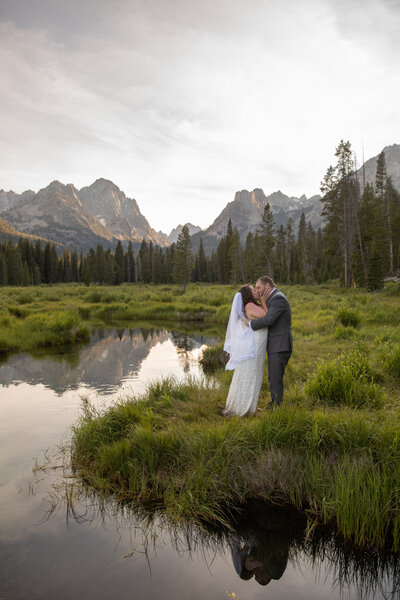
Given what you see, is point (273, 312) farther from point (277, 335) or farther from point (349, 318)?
point (349, 318)

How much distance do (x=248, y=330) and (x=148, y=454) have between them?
2.50 meters

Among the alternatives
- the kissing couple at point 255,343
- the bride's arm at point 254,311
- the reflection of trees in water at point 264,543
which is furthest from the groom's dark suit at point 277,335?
the reflection of trees in water at point 264,543

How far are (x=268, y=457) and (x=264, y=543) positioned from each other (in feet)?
3.09

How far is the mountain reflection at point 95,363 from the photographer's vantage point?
10945 millimetres

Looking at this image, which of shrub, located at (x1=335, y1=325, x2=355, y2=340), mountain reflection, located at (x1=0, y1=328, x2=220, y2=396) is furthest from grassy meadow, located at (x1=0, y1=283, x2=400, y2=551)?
shrub, located at (x1=335, y1=325, x2=355, y2=340)

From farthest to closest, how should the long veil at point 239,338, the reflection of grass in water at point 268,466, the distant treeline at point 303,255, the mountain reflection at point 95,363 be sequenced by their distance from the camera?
the distant treeline at point 303,255 < the mountain reflection at point 95,363 < the long veil at point 239,338 < the reflection of grass in water at point 268,466

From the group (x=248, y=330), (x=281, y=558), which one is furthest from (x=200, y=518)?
(x=248, y=330)

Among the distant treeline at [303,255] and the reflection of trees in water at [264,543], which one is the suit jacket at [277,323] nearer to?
the reflection of trees in water at [264,543]

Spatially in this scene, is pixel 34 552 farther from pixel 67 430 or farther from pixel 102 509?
pixel 67 430

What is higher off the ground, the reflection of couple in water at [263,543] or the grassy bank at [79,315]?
the grassy bank at [79,315]

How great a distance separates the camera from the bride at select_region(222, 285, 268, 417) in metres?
6.09

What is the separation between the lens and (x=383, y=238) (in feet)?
134

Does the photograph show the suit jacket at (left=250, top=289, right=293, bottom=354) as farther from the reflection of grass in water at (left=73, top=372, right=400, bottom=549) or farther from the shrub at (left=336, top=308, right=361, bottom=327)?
Answer: the shrub at (left=336, top=308, right=361, bottom=327)

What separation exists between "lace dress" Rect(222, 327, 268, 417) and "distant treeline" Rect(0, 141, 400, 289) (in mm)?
25342
